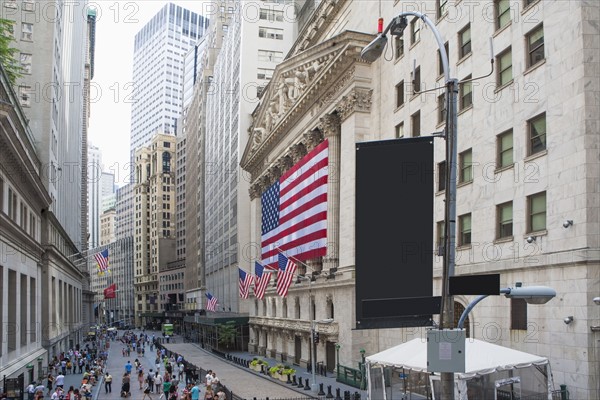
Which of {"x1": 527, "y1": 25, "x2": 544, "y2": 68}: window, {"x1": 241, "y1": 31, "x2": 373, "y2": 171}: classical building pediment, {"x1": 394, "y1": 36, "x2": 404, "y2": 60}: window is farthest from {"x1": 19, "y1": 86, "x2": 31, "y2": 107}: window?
{"x1": 527, "y1": 25, "x2": 544, "y2": 68}: window

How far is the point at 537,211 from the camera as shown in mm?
26062

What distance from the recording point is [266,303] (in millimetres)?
67375

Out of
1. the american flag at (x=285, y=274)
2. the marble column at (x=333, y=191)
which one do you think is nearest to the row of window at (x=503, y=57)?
the american flag at (x=285, y=274)

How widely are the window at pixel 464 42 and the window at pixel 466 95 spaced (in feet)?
4.81

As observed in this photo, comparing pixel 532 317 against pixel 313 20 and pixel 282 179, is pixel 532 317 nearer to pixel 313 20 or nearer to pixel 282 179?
pixel 282 179

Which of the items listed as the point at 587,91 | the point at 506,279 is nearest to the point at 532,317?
the point at 506,279

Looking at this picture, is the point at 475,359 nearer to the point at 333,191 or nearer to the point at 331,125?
the point at 333,191

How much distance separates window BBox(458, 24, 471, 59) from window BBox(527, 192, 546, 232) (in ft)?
30.1

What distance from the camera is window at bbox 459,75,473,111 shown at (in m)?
31.6

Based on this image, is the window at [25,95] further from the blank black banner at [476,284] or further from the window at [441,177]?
the blank black banner at [476,284]

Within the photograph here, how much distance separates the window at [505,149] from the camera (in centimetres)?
2814

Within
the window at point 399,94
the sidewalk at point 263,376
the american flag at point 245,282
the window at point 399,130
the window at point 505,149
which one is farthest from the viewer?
the american flag at point 245,282

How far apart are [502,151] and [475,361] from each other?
11.7 metres

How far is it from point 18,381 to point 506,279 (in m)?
24.6
